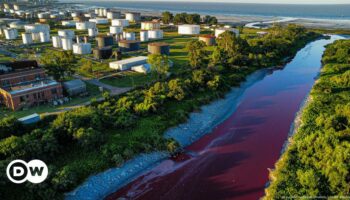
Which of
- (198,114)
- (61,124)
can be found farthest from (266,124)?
(61,124)

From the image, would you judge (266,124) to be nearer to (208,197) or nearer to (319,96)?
(319,96)

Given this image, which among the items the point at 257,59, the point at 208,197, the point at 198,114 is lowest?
the point at 208,197

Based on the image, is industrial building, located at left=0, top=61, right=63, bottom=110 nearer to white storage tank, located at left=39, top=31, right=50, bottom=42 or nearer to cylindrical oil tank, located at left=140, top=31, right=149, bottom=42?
white storage tank, located at left=39, top=31, right=50, bottom=42

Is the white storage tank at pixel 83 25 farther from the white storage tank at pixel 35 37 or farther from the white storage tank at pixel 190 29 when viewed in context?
the white storage tank at pixel 190 29

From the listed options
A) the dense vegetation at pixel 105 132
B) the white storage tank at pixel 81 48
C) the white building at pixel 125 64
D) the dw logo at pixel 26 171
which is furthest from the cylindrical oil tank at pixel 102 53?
the dw logo at pixel 26 171

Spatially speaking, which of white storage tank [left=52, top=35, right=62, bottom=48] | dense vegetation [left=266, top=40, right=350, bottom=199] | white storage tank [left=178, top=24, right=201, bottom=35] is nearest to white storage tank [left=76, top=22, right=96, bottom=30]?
white storage tank [left=52, top=35, right=62, bottom=48]

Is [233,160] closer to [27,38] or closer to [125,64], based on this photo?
[125,64]

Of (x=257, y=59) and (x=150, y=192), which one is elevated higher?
(x=257, y=59)
